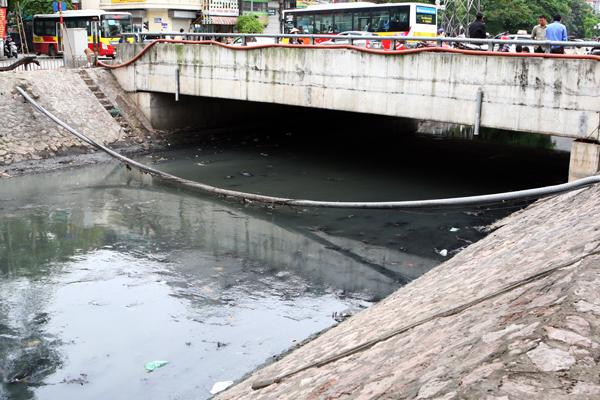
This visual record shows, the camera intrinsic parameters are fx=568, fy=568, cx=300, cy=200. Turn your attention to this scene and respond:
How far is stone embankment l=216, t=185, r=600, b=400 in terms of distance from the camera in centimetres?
321

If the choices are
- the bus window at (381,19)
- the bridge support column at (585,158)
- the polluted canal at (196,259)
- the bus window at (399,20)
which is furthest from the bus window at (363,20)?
the bridge support column at (585,158)

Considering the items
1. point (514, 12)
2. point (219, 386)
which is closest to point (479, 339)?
point (219, 386)

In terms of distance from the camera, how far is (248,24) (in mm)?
44844

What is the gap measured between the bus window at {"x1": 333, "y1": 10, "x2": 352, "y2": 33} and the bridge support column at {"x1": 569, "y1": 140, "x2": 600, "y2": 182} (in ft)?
55.5

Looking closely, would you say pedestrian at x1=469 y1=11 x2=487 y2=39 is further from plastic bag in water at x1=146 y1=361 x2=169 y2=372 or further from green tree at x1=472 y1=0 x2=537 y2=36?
green tree at x1=472 y1=0 x2=537 y2=36

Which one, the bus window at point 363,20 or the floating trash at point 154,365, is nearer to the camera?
the floating trash at point 154,365

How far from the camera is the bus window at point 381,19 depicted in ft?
82.1

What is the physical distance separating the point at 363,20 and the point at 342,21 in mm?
1213

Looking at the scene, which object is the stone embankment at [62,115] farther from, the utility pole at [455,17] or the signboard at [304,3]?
the signboard at [304,3]

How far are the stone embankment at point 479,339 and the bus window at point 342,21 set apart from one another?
67.5 feet

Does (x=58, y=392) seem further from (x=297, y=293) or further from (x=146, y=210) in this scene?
(x=146, y=210)

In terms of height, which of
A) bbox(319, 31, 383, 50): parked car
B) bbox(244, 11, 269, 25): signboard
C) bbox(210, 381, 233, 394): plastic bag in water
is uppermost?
bbox(244, 11, 269, 25): signboard

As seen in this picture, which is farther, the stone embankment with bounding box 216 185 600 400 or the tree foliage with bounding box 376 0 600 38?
the tree foliage with bounding box 376 0 600 38

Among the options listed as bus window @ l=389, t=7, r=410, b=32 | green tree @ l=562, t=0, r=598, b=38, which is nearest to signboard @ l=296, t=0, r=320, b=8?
bus window @ l=389, t=7, r=410, b=32
